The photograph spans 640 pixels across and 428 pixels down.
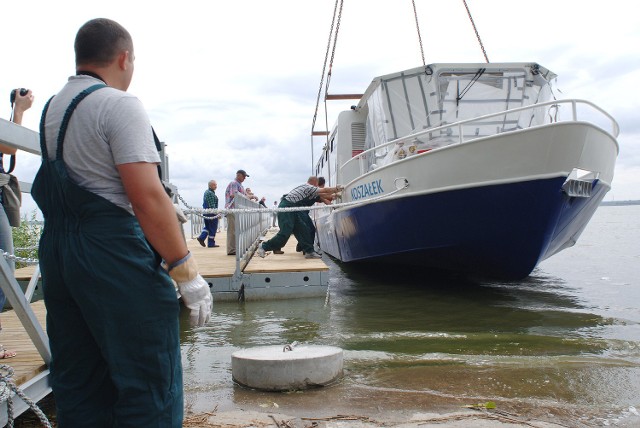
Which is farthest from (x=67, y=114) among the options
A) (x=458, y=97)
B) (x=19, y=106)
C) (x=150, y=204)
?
(x=458, y=97)

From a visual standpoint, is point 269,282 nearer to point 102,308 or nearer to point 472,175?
point 472,175

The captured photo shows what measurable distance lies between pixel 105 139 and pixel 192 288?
0.55 m

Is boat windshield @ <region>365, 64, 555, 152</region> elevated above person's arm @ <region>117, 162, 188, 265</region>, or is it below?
above

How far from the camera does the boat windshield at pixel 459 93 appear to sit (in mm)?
9805

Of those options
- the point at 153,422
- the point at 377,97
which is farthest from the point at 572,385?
the point at 377,97

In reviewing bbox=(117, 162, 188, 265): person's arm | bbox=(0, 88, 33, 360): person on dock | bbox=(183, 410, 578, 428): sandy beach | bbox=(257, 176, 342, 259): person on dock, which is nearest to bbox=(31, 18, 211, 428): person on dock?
bbox=(117, 162, 188, 265): person's arm

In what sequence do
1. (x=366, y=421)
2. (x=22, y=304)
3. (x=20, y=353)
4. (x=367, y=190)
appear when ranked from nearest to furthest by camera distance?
1. (x=22, y=304)
2. (x=366, y=421)
3. (x=20, y=353)
4. (x=367, y=190)

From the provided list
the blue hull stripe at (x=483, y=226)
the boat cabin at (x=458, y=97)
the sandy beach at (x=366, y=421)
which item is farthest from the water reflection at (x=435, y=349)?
the boat cabin at (x=458, y=97)

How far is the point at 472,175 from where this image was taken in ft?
24.6

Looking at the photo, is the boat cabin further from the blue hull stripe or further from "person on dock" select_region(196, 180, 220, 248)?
"person on dock" select_region(196, 180, 220, 248)

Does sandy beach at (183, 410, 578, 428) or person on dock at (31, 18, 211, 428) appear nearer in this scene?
person on dock at (31, 18, 211, 428)

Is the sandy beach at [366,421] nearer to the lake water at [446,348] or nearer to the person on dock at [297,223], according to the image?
the lake water at [446,348]

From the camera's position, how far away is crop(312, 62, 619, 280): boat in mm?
7164

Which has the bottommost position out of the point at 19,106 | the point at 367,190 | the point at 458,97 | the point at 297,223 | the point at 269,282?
the point at 269,282
